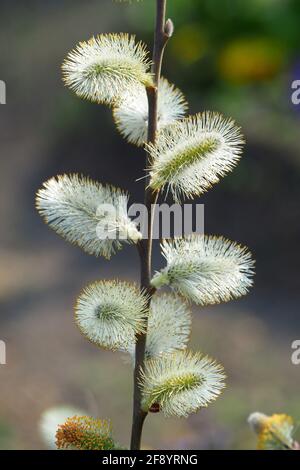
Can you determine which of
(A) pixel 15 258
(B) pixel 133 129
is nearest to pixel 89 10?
(A) pixel 15 258

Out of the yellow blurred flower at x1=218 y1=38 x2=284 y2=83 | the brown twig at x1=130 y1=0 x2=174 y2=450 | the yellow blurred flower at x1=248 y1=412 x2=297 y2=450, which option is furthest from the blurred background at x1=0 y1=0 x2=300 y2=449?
the brown twig at x1=130 y1=0 x2=174 y2=450

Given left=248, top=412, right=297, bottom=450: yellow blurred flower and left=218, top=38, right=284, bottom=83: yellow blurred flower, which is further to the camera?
left=218, top=38, right=284, bottom=83: yellow blurred flower

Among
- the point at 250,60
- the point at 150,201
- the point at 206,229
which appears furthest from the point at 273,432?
the point at 250,60

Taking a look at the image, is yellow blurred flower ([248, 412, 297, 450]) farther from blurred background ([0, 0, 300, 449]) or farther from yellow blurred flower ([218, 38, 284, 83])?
yellow blurred flower ([218, 38, 284, 83])

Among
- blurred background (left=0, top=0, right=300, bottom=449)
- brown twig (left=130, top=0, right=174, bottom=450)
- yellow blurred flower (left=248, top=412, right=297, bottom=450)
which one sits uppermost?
blurred background (left=0, top=0, right=300, bottom=449)

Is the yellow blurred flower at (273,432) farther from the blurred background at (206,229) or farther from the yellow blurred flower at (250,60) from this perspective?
the yellow blurred flower at (250,60)

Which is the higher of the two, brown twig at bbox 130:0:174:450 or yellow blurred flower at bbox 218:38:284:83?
yellow blurred flower at bbox 218:38:284:83

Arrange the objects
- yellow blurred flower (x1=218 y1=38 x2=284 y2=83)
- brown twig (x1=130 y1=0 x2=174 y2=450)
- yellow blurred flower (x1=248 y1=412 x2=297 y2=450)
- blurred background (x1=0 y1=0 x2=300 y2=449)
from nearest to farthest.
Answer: brown twig (x1=130 y1=0 x2=174 y2=450) → yellow blurred flower (x1=248 y1=412 x2=297 y2=450) → blurred background (x1=0 y1=0 x2=300 y2=449) → yellow blurred flower (x1=218 y1=38 x2=284 y2=83)

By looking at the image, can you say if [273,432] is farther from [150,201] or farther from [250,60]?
[250,60]
